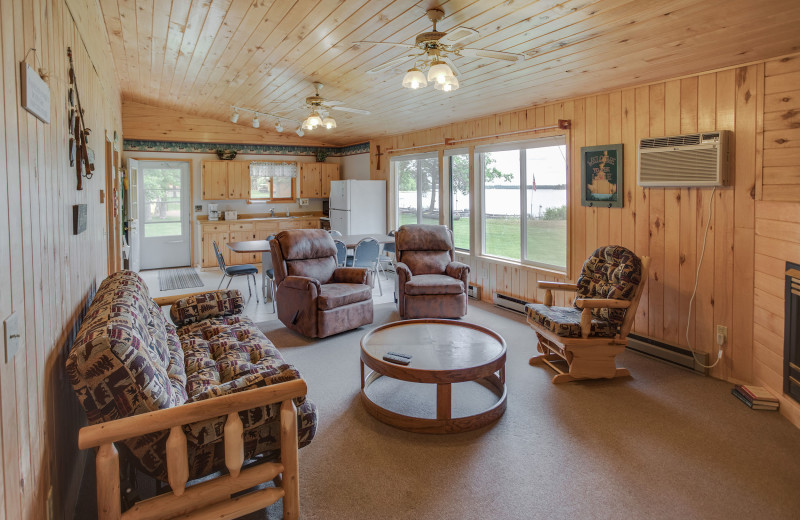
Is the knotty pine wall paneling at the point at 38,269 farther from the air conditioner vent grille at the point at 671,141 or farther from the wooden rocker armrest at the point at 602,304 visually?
the air conditioner vent grille at the point at 671,141

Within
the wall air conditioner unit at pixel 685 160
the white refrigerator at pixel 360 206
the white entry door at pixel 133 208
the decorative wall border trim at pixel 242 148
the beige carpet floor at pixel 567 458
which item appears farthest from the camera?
the decorative wall border trim at pixel 242 148

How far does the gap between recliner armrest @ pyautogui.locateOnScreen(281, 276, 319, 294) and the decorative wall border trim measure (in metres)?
4.39

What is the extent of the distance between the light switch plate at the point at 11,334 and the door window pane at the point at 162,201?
7.78 meters

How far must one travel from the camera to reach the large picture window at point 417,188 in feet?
22.9

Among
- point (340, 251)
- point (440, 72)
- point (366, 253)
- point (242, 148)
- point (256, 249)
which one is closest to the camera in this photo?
point (440, 72)

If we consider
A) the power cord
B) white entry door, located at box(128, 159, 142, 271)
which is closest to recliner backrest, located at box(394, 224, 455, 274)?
the power cord

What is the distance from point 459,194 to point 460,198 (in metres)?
0.05

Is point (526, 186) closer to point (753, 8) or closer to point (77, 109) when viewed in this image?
point (753, 8)

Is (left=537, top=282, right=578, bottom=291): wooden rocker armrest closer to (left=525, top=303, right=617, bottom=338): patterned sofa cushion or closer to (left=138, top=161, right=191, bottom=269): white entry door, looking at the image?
(left=525, top=303, right=617, bottom=338): patterned sofa cushion

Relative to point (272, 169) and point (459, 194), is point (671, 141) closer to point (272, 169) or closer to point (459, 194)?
point (459, 194)

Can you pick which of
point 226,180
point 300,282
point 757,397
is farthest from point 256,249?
point 757,397

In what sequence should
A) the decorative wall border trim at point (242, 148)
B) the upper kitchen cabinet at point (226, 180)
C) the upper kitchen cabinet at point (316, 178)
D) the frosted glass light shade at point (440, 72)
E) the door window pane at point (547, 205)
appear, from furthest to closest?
the upper kitchen cabinet at point (316, 178) → the upper kitchen cabinet at point (226, 180) → the decorative wall border trim at point (242, 148) → the door window pane at point (547, 205) → the frosted glass light shade at point (440, 72)

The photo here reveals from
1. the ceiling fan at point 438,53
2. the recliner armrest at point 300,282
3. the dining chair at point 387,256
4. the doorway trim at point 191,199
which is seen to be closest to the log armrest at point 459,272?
the recliner armrest at point 300,282

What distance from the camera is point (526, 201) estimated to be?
17.9 ft
